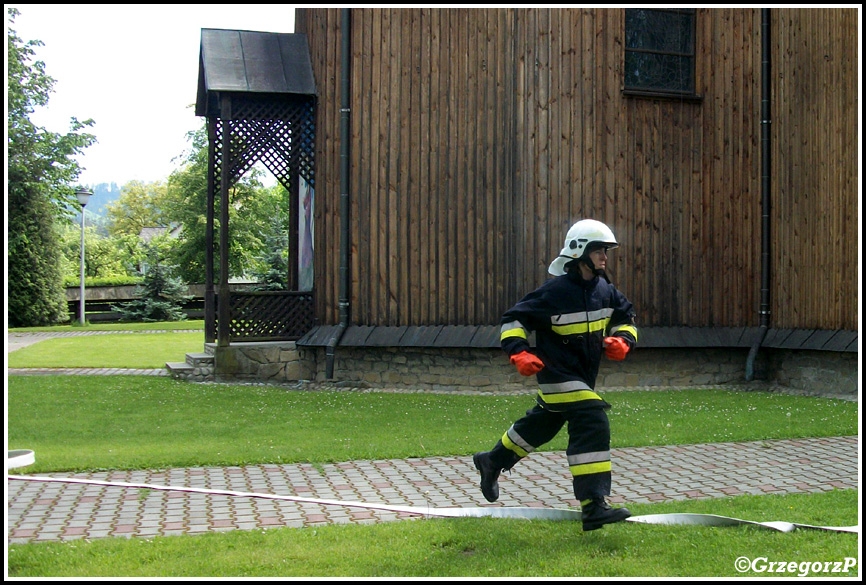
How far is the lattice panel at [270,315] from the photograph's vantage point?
14203 millimetres

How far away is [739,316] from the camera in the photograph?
13.7 meters

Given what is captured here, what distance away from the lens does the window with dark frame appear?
44.2 ft

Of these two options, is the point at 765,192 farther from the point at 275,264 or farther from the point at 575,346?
the point at 275,264

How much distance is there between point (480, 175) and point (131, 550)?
363 inches

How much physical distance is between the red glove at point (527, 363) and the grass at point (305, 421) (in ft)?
9.79

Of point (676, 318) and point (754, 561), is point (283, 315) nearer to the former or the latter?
point (676, 318)

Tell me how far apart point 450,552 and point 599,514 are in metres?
0.94

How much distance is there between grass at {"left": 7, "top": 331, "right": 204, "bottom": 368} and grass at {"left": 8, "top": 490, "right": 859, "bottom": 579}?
1200 cm

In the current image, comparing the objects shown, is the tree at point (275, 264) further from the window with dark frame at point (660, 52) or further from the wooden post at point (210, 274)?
the window with dark frame at point (660, 52)

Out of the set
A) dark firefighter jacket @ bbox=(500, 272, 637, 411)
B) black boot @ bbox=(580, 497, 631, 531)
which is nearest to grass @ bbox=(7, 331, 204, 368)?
dark firefighter jacket @ bbox=(500, 272, 637, 411)

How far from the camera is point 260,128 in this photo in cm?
1444

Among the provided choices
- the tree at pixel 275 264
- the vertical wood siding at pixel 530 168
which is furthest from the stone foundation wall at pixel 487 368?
the tree at pixel 275 264

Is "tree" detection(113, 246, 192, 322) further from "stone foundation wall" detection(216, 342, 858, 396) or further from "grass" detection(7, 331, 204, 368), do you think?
"stone foundation wall" detection(216, 342, 858, 396)

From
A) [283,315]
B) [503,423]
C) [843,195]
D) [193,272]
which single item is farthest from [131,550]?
[193,272]
